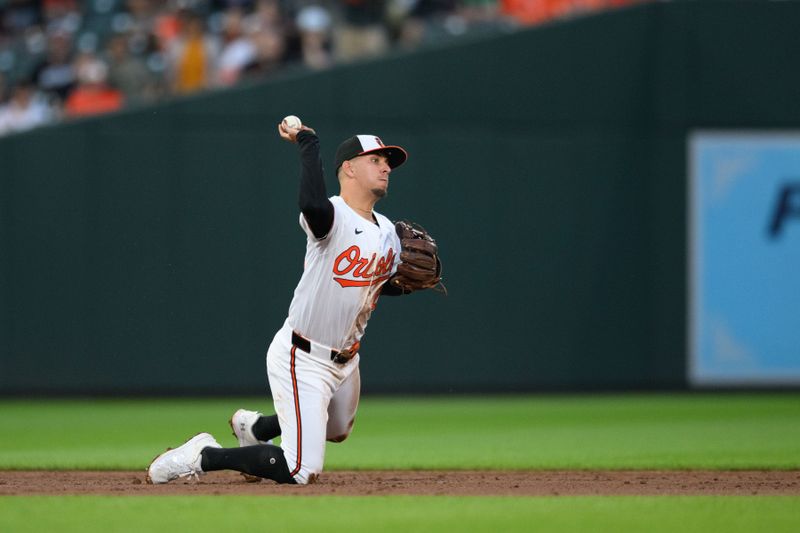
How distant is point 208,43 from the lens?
1397 centimetres

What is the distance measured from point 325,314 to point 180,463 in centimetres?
104

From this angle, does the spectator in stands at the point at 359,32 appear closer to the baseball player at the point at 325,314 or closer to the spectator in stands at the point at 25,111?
the spectator in stands at the point at 25,111

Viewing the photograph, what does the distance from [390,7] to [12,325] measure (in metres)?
5.32

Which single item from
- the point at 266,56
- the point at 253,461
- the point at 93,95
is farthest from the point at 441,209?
the point at 253,461

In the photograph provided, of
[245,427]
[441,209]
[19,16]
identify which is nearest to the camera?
[245,427]

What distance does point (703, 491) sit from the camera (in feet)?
21.6

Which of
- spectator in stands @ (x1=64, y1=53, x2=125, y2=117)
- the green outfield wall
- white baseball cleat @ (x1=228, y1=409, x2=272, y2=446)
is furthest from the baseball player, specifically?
spectator in stands @ (x1=64, y1=53, x2=125, y2=117)

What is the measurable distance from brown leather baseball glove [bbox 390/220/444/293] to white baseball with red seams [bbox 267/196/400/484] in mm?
85

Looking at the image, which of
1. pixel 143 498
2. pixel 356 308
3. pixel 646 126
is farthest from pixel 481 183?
pixel 143 498

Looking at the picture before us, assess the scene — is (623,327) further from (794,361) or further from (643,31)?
(643,31)

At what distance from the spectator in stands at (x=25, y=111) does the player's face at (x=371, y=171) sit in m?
7.53

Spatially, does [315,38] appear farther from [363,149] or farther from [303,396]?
[303,396]

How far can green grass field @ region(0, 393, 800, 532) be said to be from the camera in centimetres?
532

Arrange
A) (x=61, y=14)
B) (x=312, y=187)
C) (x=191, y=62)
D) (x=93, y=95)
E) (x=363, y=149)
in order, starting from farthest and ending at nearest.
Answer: (x=61, y=14) < (x=191, y=62) < (x=93, y=95) < (x=363, y=149) < (x=312, y=187)
